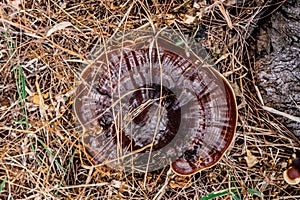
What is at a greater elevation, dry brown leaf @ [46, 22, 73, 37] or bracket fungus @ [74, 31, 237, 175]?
dry brown leaf @ [46, 22, 73, 37]

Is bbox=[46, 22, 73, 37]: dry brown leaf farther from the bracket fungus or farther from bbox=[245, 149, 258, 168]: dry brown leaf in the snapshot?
bbox=[245, 149, 258, 168]: dry brown leaf

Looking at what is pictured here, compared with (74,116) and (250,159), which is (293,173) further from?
(74,116)

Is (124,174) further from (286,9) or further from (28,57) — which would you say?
(286,9)

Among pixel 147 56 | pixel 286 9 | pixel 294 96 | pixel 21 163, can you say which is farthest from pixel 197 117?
pixel 21 163

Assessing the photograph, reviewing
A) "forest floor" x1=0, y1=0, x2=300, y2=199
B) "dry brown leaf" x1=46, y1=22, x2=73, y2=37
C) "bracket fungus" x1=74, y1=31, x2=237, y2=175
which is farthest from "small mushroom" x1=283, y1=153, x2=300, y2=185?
"dry brown leaf" x1=46, y1=22, x2=73, y2=37

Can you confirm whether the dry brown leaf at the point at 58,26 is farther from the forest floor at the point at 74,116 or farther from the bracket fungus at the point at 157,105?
the bracket fungus at the point at 157,105

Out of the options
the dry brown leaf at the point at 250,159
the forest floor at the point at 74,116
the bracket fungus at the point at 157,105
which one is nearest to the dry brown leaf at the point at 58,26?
the forest floor at the point at 74,116

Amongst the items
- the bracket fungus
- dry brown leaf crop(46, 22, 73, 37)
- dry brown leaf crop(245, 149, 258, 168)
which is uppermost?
dry brown leaf crop(46, 22, 73, 37)
